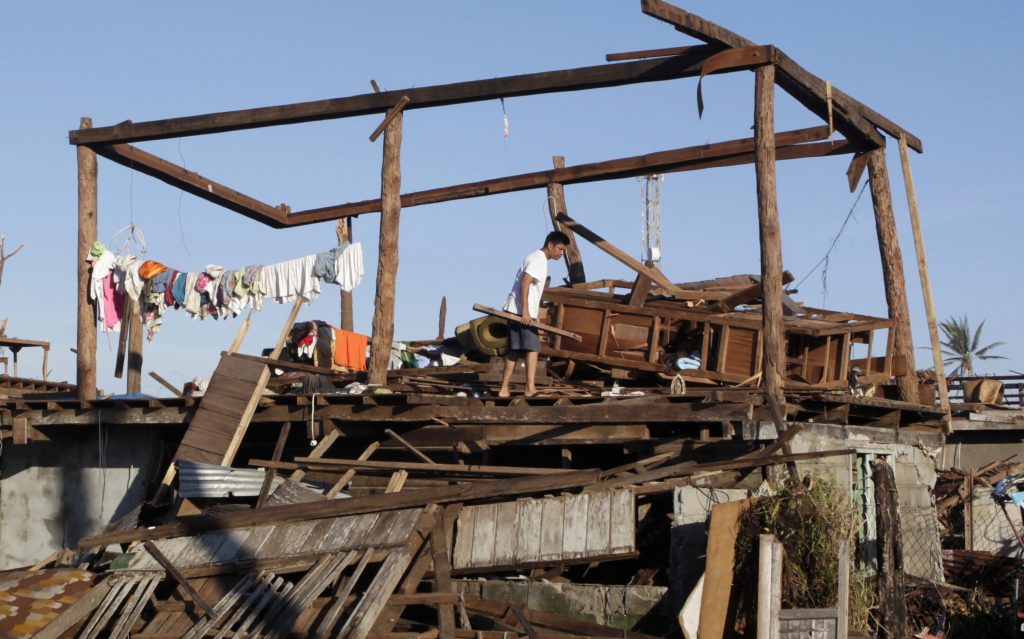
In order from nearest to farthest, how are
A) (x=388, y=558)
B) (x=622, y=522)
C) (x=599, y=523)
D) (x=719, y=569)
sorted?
(x=719, y=569) < (x=388, y=558) < (x=622, y=522) < (x=599, y=523)

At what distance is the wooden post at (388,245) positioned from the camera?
1470 cm

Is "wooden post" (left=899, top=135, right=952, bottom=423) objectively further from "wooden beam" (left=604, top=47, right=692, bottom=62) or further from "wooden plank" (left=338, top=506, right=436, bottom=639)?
"wooden plank" (left=338, top=506, right=436, bottom=639)

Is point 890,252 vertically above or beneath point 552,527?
above

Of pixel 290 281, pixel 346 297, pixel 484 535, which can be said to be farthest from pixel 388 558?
pixel 346 297

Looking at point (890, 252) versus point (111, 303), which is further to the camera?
point (111, 303)

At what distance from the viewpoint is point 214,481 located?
13.2 m

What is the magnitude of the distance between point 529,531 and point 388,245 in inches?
191

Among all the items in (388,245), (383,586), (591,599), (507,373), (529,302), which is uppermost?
(388,245)

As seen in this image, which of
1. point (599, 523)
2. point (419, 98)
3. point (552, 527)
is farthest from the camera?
point (419, 98)

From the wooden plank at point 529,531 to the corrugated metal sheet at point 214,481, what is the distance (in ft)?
10.2

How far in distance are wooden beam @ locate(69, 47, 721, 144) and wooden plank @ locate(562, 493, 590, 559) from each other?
503cm

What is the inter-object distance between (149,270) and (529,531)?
25.7 feet

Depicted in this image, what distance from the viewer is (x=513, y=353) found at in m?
13.7

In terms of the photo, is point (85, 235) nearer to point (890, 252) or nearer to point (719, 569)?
point (719, 569)
